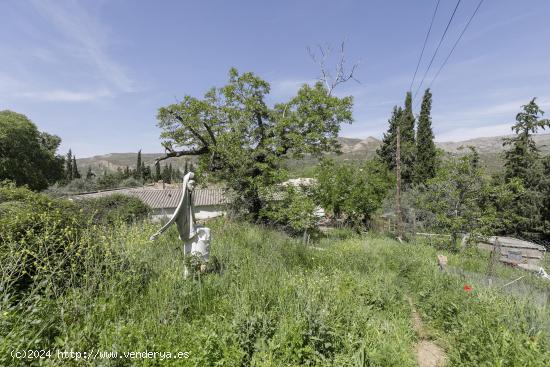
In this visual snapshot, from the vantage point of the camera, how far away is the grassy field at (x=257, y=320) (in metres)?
2.51

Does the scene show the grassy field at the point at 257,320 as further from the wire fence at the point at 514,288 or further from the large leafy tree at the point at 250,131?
the large leafy tree at the point at 250,131

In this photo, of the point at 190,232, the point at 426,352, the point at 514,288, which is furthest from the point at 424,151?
the point at 190,232

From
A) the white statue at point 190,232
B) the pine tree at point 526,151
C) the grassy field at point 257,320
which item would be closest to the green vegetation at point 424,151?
the pine tree at point 526,151

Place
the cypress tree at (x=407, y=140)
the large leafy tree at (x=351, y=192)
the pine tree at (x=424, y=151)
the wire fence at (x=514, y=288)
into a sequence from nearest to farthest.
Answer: the wire fence at (x=514, y=288)
the large leafy tree at (x=351, y=192)
the pine tree at (x=424, y=151)
the cypress tree at (x=407, y=140)

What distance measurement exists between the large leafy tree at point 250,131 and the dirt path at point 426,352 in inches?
356

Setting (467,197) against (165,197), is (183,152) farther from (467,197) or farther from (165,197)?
(165,197)

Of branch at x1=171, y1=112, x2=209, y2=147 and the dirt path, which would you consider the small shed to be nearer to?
the dirt path

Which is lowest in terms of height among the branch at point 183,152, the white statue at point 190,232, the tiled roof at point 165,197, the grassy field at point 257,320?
the tiled roof at point 165,197

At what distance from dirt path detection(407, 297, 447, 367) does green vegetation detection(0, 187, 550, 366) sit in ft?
0.37

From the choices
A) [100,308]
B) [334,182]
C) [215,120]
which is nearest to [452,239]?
[334,182]

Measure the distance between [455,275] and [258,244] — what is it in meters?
4.71

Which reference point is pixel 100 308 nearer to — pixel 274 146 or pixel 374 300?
pixel 374 300

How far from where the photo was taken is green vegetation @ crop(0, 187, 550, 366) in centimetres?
254

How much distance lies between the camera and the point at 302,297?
3.46 m
